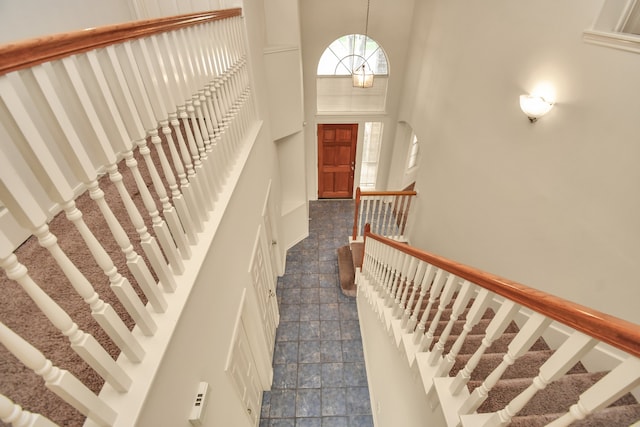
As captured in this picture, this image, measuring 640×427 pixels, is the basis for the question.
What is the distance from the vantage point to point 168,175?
1.32 m

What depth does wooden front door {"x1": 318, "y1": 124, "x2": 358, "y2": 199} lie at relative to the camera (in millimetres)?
6160

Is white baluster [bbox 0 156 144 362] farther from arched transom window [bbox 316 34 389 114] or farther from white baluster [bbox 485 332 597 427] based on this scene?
arched transom window [bbox 316 34 389 114]

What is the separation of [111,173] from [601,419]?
2207 mm

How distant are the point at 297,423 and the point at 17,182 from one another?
3460 mm

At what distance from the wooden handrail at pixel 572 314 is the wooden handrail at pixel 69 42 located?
1.37m

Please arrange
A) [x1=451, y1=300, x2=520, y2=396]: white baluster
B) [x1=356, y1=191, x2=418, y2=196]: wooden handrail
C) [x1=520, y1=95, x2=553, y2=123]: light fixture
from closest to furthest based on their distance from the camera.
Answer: [x1=451, y1=300, x2=520, y2=396]: white baluster → [x1=520, y1=95, x2=553, y2=123]: light fixture → [x1=356, y1=191, x2=418, y2=196]: wooden handrail

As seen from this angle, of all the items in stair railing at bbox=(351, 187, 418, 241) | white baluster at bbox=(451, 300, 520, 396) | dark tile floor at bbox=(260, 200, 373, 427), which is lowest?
dark tile floor at bbox=(260, 200, 373, 427)

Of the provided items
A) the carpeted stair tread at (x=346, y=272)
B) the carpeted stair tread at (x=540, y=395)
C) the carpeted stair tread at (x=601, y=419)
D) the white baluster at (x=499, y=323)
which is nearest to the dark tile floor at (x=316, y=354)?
the carpeted stair tread at (x=346, y=272)

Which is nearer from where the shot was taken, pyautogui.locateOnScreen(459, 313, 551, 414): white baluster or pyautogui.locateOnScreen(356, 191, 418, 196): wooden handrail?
pyautogui.locateOnScreen(459, 313, 551, 414): white baluster

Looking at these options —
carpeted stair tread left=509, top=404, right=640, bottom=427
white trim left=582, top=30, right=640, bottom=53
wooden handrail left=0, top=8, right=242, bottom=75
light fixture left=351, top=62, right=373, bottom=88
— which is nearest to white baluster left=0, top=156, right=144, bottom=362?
wooden handrail left=0, top=8, right=242, bottom=75

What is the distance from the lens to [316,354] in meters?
3.74

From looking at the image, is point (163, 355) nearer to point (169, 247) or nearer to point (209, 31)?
point (169, 247)

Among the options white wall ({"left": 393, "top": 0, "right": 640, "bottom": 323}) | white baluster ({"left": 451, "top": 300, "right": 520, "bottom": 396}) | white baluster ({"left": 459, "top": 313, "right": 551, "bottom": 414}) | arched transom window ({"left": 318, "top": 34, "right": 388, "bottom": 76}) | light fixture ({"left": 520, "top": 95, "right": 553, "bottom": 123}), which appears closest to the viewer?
white baluster ({"left": 459, "top": 313, "right": 551, "bottom": 414})

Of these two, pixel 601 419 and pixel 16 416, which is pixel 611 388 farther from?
pixel 16 416
